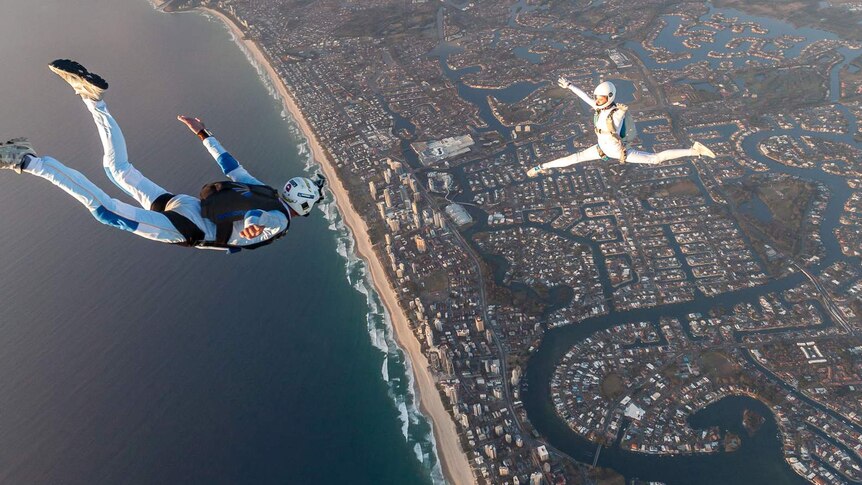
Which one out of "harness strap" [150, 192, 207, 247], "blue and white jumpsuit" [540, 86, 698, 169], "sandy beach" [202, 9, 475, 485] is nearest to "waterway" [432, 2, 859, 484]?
"sandy beach" [202, 9, 475, 485]

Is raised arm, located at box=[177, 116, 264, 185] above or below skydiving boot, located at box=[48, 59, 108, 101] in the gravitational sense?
below

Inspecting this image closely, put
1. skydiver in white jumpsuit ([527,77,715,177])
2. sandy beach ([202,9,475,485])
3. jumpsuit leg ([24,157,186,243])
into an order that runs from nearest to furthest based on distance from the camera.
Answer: jumpsuit leg ([24,157,186,243]) → skydiver in white jumpsuit ([527,77,715,177]) → sandy beach ([202,9,475,485])

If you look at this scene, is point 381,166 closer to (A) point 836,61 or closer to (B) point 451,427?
(B) point 451,427

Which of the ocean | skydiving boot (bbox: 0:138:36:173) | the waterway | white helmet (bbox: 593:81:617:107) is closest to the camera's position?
skydiving boot (bbox: 0:138:36:173)

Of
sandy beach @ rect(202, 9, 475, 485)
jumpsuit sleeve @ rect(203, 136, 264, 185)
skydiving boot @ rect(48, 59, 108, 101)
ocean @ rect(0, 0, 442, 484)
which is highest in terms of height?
skydiving boot @ rect(48, 59, 108, 101)

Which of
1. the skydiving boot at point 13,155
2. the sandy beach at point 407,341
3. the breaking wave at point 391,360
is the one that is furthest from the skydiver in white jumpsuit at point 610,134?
the breaking wave at point 391,360

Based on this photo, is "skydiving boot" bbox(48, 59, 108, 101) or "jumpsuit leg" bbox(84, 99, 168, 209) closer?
"skydiving boot" bbox(48, 59, 108, 101)

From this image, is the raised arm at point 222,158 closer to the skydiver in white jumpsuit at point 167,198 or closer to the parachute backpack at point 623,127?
the skydiver in white jumpsuit at point 167,198

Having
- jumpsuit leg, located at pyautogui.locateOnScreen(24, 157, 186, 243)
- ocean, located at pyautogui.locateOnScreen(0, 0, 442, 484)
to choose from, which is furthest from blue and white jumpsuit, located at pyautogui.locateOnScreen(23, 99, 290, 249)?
ocean, located at pyautogui.locateOnScreen(0, 0, 442, 484)

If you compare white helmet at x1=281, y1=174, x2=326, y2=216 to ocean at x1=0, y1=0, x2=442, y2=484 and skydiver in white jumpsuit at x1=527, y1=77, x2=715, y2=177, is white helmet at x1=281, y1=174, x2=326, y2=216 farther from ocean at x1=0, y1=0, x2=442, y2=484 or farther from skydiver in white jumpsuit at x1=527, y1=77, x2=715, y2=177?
ocean at x1=0, y1=0, x2=442, y2=484
